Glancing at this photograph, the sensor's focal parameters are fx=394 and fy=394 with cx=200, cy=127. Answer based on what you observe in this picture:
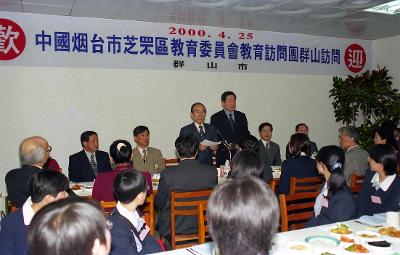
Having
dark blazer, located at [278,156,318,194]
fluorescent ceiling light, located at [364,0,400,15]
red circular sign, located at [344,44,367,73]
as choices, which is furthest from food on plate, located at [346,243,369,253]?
red circular sign, located at [344,44,367,73]

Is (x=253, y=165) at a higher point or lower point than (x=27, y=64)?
lower

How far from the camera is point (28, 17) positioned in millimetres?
5320

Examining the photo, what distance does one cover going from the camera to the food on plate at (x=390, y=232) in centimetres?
221

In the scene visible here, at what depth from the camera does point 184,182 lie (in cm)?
316

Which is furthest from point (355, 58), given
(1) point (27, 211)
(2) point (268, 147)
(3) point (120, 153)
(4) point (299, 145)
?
(1) point (27, 211)

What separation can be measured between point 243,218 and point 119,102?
4.91 metres

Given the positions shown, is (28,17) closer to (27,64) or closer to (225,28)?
(27,64)

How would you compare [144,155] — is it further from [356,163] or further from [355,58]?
[355,58]

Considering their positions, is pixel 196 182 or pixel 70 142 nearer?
pixel 196 182

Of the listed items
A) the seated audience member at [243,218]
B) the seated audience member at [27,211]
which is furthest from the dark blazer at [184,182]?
the seated audience member at [243,218]

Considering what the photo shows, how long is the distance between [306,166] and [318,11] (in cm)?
261

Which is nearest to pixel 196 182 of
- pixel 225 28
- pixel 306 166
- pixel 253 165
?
pixel 253 165

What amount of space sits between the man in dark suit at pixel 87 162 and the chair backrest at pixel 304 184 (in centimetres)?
233

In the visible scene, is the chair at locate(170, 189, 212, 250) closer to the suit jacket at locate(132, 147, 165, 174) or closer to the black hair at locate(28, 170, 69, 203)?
the black hair at locate(28, 170, 69, 203)
